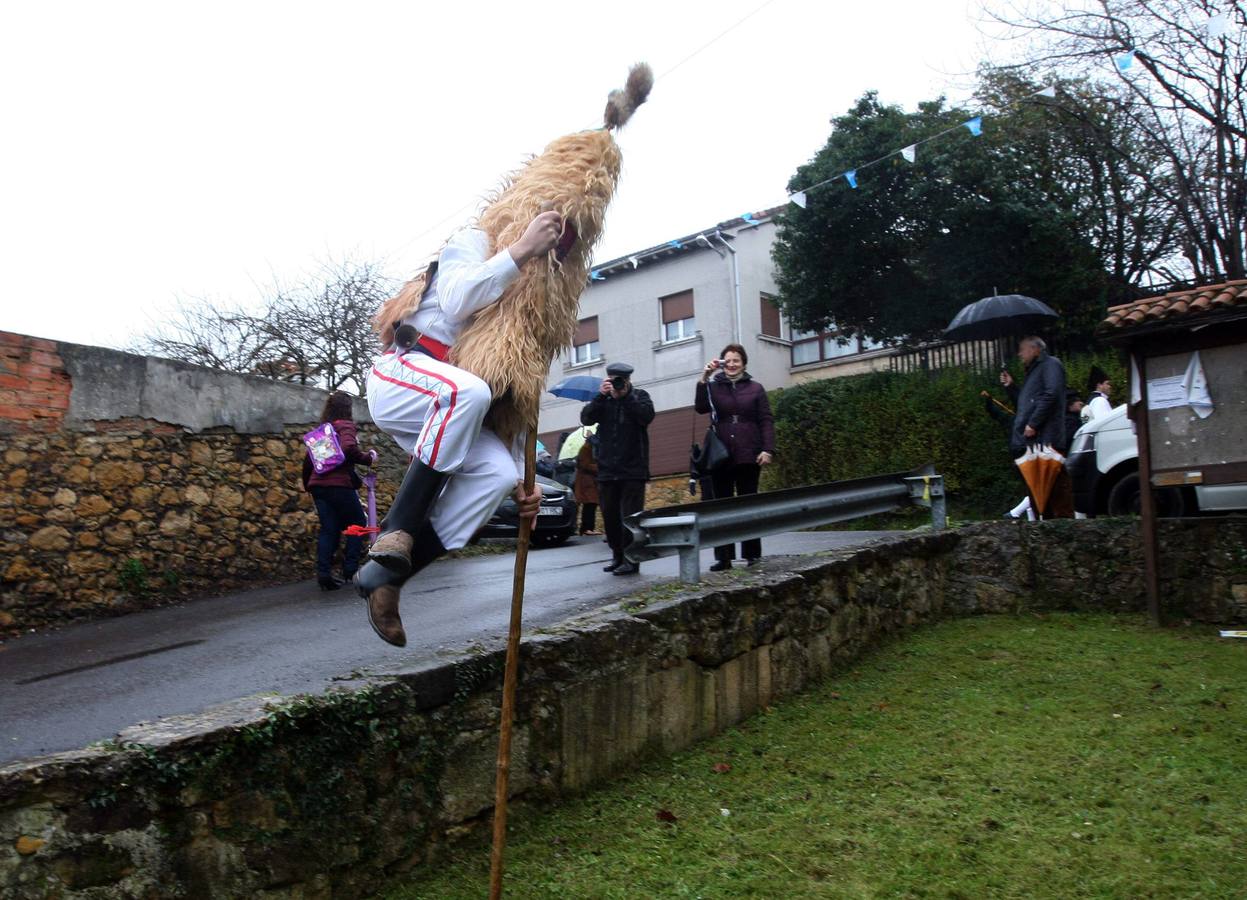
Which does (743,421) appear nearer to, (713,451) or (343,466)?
(713,451)

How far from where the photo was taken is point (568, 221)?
11.4 feet

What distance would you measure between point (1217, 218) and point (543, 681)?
16.2 metres

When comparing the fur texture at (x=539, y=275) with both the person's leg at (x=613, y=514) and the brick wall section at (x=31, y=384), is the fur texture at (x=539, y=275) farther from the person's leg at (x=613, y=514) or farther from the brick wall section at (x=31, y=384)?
the brick wall section at (x=31, y=384)

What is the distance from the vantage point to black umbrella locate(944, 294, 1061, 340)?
11539mm

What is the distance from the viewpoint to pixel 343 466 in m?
8.91

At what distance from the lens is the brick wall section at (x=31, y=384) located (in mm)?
7754

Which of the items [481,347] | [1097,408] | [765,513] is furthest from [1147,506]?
[481,347]

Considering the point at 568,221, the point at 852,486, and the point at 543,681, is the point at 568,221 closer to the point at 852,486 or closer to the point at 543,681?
the point at 543,681

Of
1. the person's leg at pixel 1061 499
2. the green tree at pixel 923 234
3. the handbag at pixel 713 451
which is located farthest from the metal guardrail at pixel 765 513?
the green tree at pixel 923 234

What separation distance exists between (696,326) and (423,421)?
23.5 meters

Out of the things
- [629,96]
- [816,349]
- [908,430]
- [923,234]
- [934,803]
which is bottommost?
[934,803]

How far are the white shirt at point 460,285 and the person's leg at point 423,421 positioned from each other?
147 millimetres

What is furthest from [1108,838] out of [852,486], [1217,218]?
[1217,218]

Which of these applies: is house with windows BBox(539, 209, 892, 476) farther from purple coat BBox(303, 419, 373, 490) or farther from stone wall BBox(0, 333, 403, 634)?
purple coat BBox(303, 419, 373, 490)
